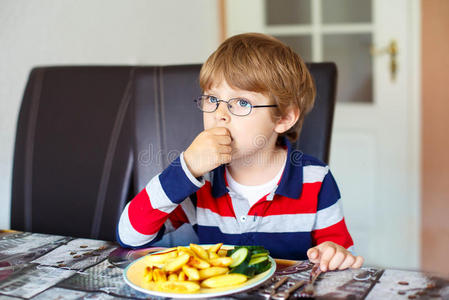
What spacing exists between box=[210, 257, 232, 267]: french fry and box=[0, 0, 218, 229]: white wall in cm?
115

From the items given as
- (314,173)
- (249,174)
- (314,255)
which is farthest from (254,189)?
(314,255)

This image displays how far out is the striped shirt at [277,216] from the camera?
1113 millimetres

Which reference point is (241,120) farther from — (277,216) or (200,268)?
(200,268)

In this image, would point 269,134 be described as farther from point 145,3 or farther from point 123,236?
point 145,3

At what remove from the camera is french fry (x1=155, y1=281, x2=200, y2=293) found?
0.73m

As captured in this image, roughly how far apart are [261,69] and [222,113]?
12 centimetres

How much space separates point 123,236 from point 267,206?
0.31 m

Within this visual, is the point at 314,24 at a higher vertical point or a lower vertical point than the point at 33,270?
higher

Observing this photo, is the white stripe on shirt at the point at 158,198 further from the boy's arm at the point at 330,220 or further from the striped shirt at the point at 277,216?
the boy's arm at the point at 330,220

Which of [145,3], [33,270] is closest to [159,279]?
[33,270]

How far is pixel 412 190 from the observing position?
2.59 metres

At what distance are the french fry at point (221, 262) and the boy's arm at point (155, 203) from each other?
0.90ft

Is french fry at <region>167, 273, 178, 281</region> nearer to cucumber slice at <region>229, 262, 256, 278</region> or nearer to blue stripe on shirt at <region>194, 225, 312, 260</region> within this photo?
cucumber slice at <region>229, 262, 256, 278</region>

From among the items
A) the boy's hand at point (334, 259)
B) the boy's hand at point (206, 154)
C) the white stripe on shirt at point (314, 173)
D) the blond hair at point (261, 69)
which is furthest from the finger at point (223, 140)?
the boy's hand at point (334, 259)
